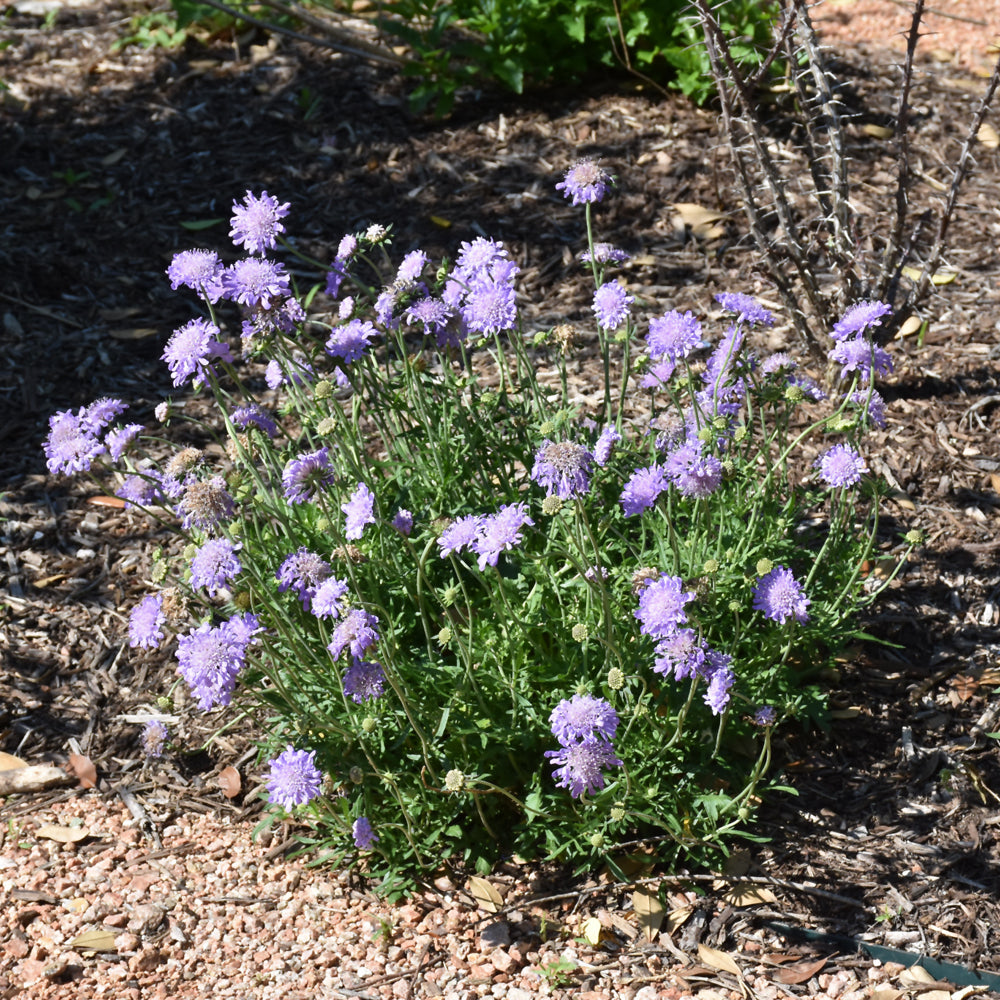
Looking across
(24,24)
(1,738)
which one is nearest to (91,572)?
(1,738)

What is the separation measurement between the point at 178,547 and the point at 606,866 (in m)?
2.08

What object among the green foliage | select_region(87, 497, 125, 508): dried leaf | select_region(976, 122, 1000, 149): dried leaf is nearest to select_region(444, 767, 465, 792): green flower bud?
select_region(87, 497, 125, 508): dried leaf

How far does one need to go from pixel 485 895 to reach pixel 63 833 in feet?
4.23

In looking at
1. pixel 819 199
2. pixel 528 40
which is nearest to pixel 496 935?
pixel 819 199

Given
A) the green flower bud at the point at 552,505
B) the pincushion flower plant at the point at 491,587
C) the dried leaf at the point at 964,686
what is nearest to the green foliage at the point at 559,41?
the pincushion flower plant at the point at 491,587

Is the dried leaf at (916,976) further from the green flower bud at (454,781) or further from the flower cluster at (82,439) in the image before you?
the flower cluster at (82,439)

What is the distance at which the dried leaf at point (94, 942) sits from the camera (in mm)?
3033

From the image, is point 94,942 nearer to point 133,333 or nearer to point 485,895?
point 485,895

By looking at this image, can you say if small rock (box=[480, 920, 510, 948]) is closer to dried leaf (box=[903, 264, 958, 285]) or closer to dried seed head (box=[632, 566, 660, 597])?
dried seed head (box=[632, 566, 660, 597])

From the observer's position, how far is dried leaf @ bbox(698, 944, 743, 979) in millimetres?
2868

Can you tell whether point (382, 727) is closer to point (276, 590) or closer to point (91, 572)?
point (276, 590)

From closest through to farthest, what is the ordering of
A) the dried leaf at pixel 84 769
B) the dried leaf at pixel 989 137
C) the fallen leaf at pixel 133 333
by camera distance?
the dried leaf at pixel 84 769 < the fallen leaf at pixel 133 333 < the dried leaf at pixel 989 137

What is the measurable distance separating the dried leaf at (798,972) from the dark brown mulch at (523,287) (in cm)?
12

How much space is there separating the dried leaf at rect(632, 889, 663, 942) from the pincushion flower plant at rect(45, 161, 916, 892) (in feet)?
0.41
